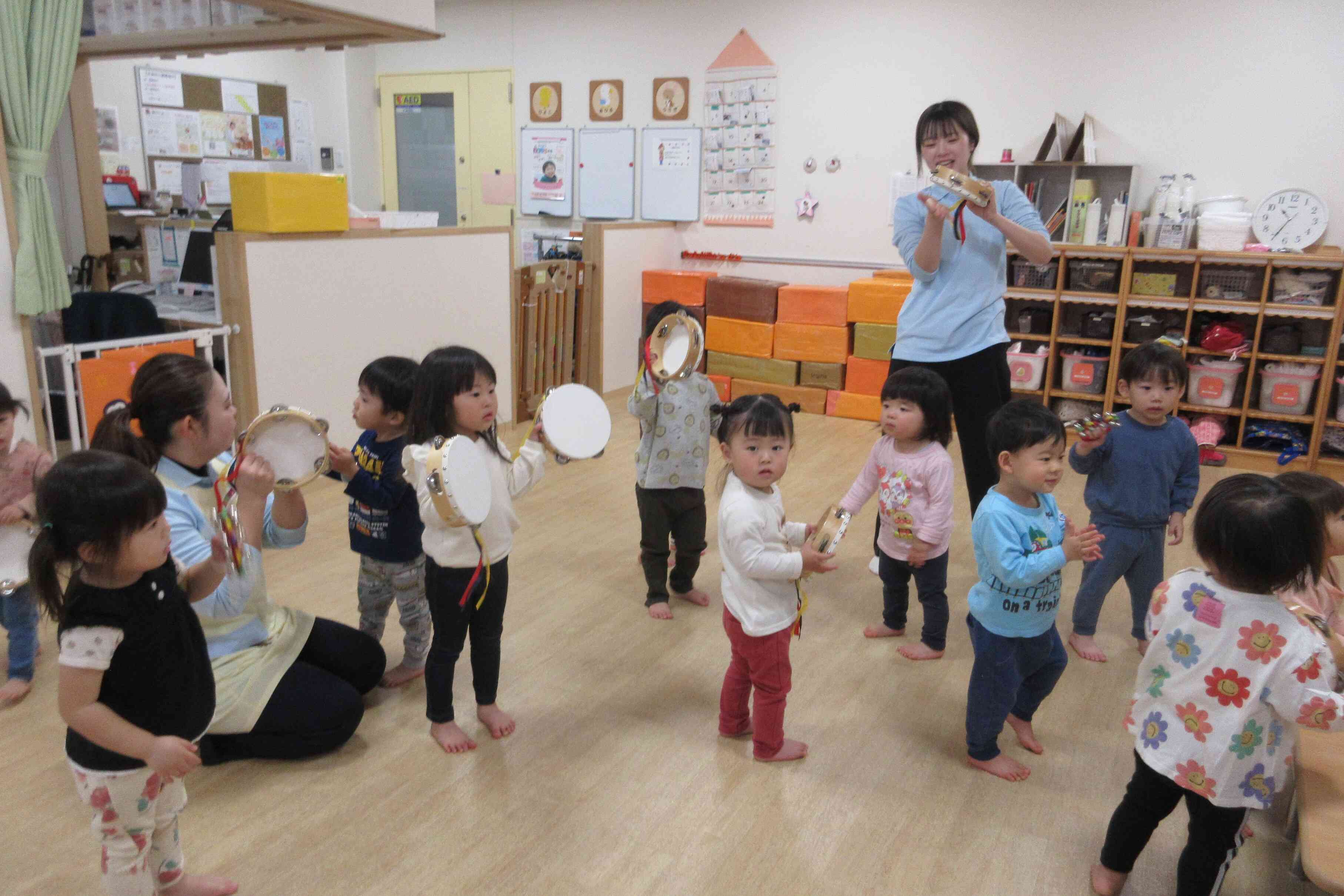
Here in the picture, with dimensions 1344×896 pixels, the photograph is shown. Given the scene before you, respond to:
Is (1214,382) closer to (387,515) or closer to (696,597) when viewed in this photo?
(696,597)

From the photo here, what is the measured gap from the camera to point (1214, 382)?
15.9ft

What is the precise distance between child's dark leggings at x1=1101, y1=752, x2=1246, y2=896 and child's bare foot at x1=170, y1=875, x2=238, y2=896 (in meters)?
1.59

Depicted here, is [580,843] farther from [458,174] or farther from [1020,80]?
[458,174]

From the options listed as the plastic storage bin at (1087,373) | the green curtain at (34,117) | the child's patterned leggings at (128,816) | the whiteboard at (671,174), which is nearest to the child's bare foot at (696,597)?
the child's patterned leggings at (128,816)

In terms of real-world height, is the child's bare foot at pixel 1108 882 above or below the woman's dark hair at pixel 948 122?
below

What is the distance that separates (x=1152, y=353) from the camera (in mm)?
2430

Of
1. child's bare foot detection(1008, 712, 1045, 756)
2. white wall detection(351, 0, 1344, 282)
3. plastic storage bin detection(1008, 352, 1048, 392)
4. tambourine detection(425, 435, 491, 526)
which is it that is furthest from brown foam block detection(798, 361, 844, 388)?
tambourine detection(425, 435, 491, 526)

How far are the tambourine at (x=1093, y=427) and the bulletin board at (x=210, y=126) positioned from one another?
6.08 meters

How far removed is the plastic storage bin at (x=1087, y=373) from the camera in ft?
16.8

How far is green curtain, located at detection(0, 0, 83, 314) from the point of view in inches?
115

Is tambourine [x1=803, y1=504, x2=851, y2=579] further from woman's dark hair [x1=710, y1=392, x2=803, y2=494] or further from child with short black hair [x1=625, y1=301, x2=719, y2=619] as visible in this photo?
child with short black hair [x1=625, y1=301, x2=719, y2=619]

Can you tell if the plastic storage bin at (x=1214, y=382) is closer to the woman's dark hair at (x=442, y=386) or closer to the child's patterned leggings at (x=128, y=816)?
the woman's dark hair at (x=442, y=386)

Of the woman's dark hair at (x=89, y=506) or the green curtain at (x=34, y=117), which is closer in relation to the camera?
the woman's dark hair at (x=89, y=506)

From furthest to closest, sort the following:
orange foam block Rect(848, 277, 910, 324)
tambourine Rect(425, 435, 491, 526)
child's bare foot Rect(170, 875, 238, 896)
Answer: orange foam block Rect(848, 277, 910, 324) < tambourine Rect(425, 435, 491, 526) < child's bare foot Rect(170, 875, 238, 896)
